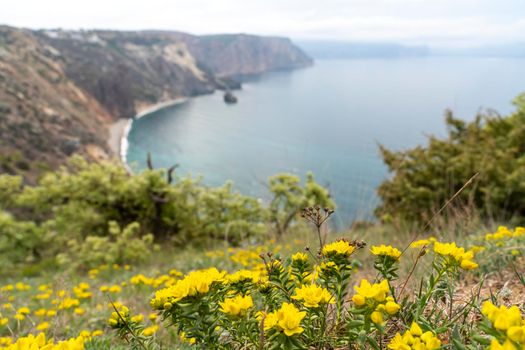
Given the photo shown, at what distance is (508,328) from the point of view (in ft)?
2.97

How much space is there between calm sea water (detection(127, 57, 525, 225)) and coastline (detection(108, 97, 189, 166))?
1412mm

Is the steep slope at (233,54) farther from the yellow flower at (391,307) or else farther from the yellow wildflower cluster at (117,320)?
the yellow flower at (391,307)

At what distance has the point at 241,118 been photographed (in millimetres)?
80938

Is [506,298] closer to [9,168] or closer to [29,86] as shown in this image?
[9,168]

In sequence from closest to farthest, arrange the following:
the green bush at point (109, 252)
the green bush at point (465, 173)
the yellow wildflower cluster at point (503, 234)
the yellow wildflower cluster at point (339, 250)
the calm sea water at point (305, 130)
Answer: the yellow wildflower cluster at point (339, 250)
the yellow wildflower cluster at point (503, 234)
the green bush at point (465, 173)
the green bush at point (109, 252)
the calm sea water at point (305, 130)

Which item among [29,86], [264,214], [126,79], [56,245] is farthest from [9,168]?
[126,79]

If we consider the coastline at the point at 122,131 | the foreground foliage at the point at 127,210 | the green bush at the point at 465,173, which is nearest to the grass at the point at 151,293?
the green bush at the point at 465,173

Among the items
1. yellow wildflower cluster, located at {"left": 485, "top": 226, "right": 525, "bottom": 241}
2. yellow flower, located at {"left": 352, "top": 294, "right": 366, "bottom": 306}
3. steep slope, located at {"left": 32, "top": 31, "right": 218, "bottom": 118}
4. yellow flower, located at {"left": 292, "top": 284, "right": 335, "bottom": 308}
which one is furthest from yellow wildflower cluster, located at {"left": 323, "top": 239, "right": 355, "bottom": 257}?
steep slope, located at {"left": 32, "top": 31, "right": 218, "bottom": 118}

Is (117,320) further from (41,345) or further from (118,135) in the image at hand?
(118,135)

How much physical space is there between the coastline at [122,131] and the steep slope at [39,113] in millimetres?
1739

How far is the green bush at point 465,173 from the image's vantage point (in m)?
8.95

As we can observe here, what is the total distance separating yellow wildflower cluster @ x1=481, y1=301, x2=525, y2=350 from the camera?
2.85 ft

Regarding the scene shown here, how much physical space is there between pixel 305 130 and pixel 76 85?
47.4 meters

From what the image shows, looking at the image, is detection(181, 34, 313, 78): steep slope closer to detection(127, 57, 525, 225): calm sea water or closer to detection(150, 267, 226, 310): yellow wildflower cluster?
detection(127, 57, 525, 225): calm sea water
